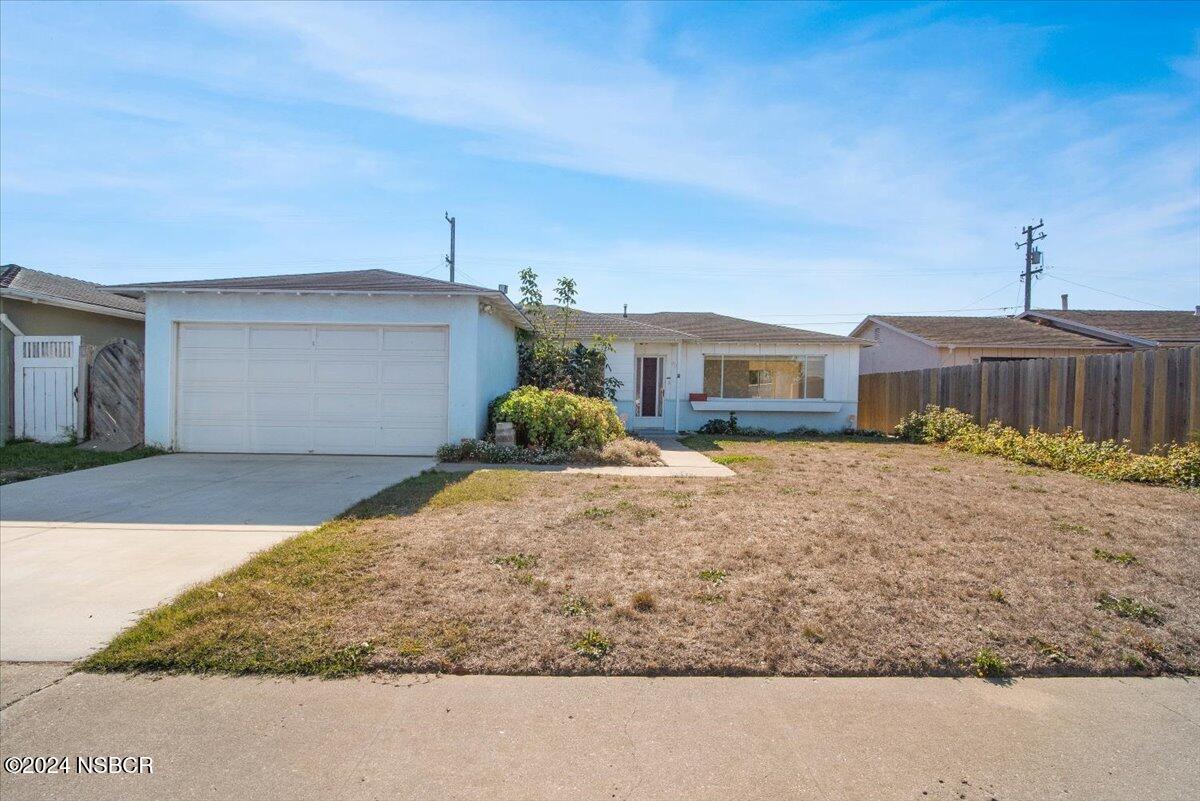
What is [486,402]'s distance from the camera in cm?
1227

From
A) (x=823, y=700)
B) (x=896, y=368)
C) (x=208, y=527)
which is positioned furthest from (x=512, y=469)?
(x=896, y=368)

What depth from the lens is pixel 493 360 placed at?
510 inches

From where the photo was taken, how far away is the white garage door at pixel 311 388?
1116cm

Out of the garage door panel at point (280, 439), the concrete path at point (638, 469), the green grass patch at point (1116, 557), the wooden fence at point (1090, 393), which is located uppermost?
the wooden fence at point (1090, 393)

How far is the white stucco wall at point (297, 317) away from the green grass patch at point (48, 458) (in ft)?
2.54

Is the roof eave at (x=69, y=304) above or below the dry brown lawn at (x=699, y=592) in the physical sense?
above

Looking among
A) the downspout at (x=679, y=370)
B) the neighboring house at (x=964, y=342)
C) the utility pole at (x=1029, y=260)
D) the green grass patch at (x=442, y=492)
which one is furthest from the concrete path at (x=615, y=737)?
the utility pole at (x=1029, y=260)

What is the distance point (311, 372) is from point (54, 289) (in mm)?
7525

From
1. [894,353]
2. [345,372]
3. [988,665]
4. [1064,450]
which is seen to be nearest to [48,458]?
[345,372]

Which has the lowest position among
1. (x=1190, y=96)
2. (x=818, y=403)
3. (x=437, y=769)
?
(x=437, y=769)

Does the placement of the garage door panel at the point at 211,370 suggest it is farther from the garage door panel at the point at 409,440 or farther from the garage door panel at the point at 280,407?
the garage door panel at the point at 409,440

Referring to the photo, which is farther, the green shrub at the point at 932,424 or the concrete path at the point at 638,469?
the green shrub at the point at 932,424

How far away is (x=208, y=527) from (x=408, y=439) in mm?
5209

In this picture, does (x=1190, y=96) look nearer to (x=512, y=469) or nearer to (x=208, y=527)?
(x=512, y=469)
